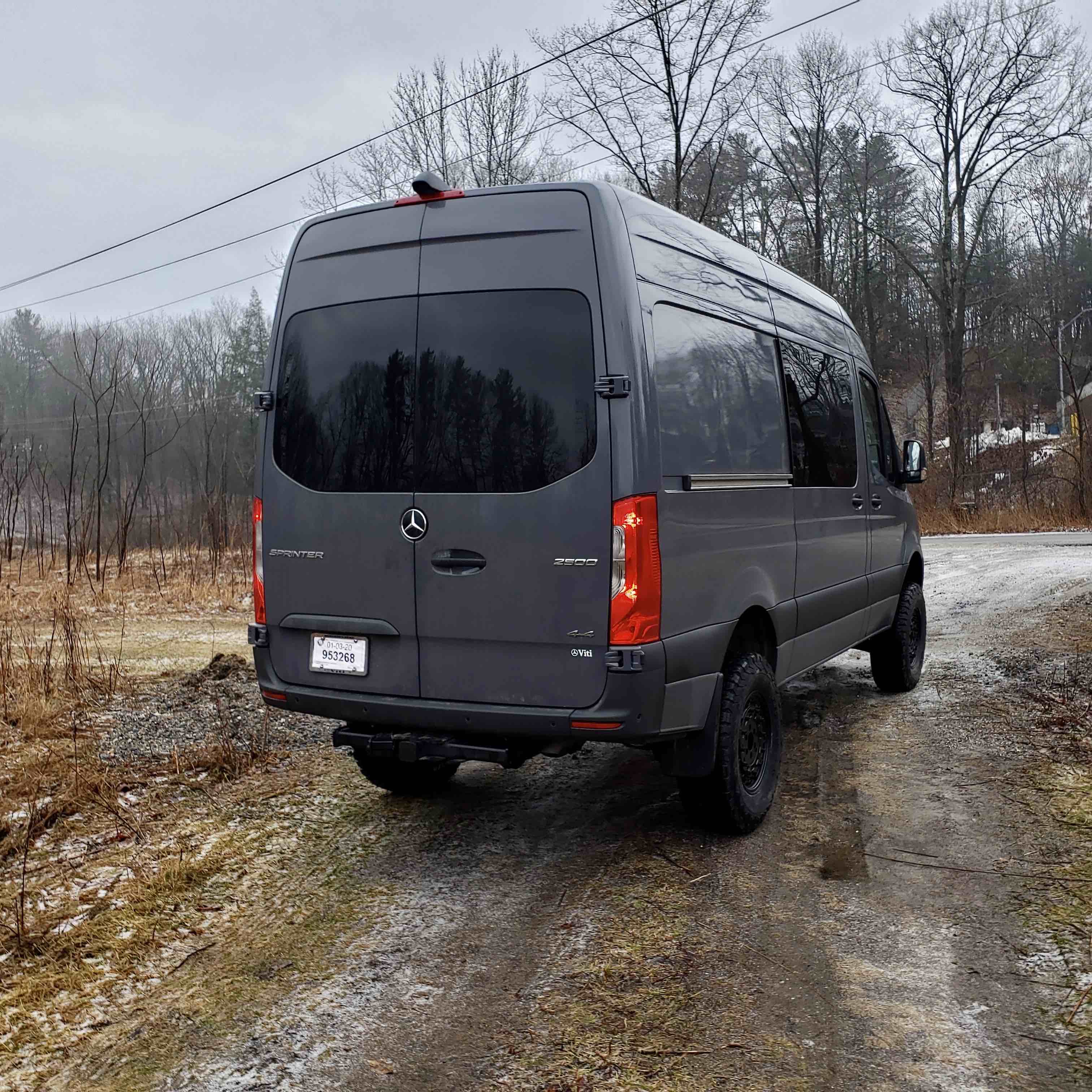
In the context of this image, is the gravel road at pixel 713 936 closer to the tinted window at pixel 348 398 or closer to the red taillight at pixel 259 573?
the red taillight at pixel 259 573

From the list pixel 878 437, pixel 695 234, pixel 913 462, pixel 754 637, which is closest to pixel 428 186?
pixel 695 234

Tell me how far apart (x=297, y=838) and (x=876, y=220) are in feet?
117

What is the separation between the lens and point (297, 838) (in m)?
4.55

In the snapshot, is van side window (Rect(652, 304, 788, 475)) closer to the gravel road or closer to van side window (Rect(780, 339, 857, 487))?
van side window (Rect(780, 339, 857, 487))

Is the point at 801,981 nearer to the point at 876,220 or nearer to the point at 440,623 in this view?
the point at 440,623

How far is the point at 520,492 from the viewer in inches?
148

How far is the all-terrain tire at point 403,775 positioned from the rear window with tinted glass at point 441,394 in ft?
5.01

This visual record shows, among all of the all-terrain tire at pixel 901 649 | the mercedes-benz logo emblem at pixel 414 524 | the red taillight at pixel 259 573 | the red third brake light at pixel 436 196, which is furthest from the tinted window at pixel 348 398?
the all-terrain tire at pixel 901 649

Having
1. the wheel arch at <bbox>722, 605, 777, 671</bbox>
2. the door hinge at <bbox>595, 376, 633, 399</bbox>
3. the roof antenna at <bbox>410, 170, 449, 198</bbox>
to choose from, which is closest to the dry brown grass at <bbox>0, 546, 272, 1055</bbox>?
the wheel arch at <bbox>722, 605, 777, 671</bbox>

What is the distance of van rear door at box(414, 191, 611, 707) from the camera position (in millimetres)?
3689

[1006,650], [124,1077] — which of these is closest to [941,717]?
[1006,650]

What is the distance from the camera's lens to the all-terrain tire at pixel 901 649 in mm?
7062

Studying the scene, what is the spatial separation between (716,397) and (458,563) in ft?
4.30

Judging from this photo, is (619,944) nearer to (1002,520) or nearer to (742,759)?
(742,759)
